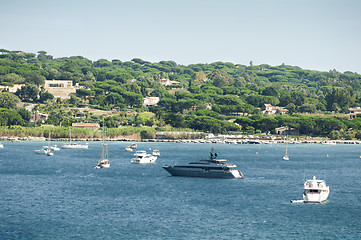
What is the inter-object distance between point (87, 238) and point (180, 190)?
30764 mm

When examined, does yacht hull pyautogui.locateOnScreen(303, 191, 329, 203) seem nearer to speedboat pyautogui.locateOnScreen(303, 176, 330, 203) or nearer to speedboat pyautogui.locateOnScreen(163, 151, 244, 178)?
speedboat pyautogui.locateOnScreen(303, 176, 330, 203)

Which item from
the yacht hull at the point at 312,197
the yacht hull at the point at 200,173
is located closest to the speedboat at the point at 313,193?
the yacht hull at the point at 312,197

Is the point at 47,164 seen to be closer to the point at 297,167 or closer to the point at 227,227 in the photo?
the point at 297,167

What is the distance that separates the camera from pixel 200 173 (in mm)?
98688

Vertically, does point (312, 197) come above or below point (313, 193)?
below

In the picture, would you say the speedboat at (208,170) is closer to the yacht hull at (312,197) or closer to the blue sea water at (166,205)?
the blue sea water at (166,205)

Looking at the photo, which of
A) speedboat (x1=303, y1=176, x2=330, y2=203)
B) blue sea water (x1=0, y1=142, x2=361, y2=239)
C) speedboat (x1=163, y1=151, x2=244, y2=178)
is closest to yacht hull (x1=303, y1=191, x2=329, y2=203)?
speedboat (x1=303, y1=176, x2=330, y2=203)

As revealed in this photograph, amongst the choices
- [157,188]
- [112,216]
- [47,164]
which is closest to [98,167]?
[47,164]

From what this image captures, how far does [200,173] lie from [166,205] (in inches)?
1029

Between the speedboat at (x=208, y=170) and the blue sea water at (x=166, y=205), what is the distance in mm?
1795

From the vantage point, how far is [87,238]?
55688 millimetres

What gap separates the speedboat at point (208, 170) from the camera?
97625 millimetres

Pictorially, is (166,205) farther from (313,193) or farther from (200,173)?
(200,173)

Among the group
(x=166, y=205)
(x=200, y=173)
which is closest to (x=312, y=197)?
(x=166, y=205)
